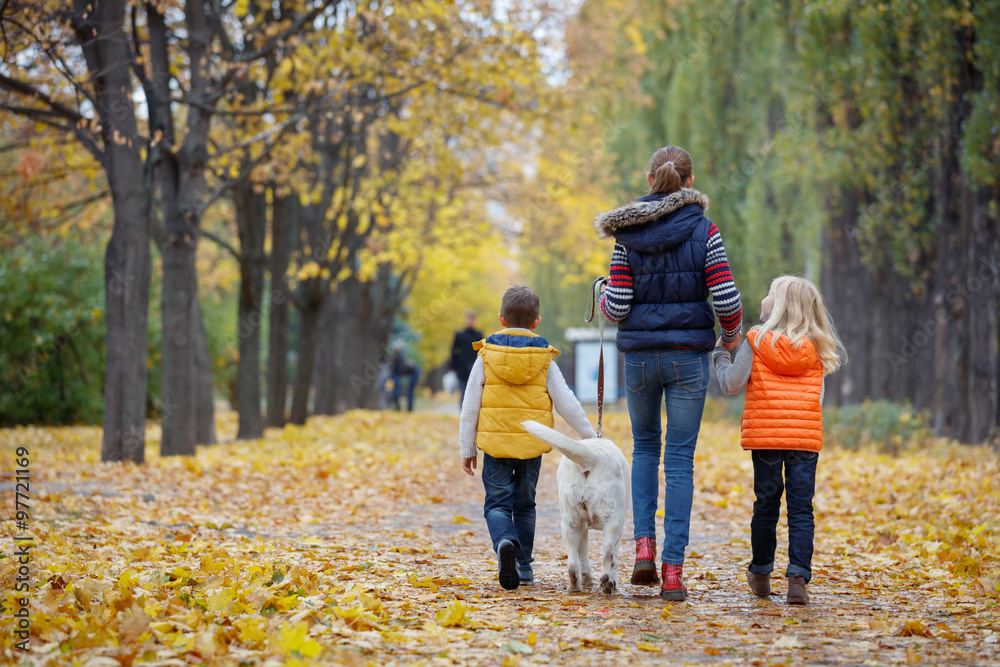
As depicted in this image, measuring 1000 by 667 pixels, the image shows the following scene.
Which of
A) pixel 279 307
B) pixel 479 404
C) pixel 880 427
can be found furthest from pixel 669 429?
pixel 279 307

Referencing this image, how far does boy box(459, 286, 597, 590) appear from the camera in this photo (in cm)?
500

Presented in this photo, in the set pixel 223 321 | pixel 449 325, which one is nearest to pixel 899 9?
pixel 223 321

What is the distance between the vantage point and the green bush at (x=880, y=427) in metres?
14.0

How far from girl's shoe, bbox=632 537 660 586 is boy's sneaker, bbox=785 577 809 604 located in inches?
26.8

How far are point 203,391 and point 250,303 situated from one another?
1.62 meters

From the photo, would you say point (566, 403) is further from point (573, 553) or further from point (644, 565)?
point (644, 565)

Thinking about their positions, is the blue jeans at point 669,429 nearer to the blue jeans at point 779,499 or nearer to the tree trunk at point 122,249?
the blue jeans at point 779,499

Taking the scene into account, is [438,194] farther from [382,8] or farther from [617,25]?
[382,8]

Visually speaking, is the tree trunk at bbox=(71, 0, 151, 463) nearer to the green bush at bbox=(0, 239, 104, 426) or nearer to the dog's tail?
the dog's tail

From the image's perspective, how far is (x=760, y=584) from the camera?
487cm

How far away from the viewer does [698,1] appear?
79.5ft

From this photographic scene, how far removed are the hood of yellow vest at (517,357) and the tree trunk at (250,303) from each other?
1068cm

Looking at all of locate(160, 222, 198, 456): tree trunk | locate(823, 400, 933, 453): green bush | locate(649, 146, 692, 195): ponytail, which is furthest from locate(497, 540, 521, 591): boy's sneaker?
locate(823, 400, 933, 453): green bush

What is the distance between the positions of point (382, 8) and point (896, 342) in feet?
38.5
